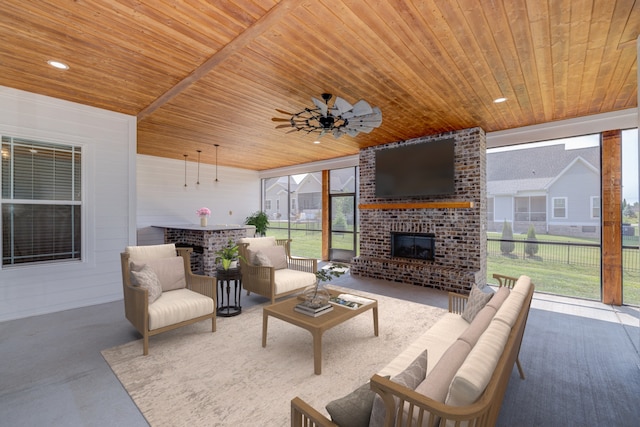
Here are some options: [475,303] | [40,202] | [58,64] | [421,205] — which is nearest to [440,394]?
[475,303]

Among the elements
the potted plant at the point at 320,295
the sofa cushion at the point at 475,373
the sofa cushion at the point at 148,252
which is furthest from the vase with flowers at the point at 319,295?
the sofa cushion at the point at 148,252

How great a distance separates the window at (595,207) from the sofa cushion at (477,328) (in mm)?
4045

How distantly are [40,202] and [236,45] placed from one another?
11.9ft

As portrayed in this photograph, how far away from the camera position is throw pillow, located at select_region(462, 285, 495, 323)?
244 centimetres

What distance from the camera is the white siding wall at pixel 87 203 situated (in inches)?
145

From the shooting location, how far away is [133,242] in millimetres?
4574

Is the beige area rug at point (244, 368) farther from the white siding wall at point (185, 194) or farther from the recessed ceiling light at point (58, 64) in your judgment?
the white siding wall at point (185, 194)

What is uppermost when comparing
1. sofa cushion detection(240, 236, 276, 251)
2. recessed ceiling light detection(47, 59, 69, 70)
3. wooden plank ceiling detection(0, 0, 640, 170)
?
recessed ceiling light detection(47, 59, 69, 70)

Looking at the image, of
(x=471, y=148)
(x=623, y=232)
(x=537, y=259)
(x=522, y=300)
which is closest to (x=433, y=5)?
(x=522, y=300)

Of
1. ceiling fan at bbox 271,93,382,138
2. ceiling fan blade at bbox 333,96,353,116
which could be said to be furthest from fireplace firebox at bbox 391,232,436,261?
ceiling fan blade at bbox 333,96,353,116

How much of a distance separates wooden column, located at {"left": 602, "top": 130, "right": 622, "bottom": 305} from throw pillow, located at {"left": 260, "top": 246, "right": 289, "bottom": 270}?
4802 mm

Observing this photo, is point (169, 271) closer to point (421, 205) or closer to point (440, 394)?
point (440, 394)

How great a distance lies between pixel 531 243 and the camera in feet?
17.8

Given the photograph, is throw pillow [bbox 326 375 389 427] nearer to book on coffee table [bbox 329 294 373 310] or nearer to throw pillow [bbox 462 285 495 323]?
throw pillow [bbox 462 285 495 323]
